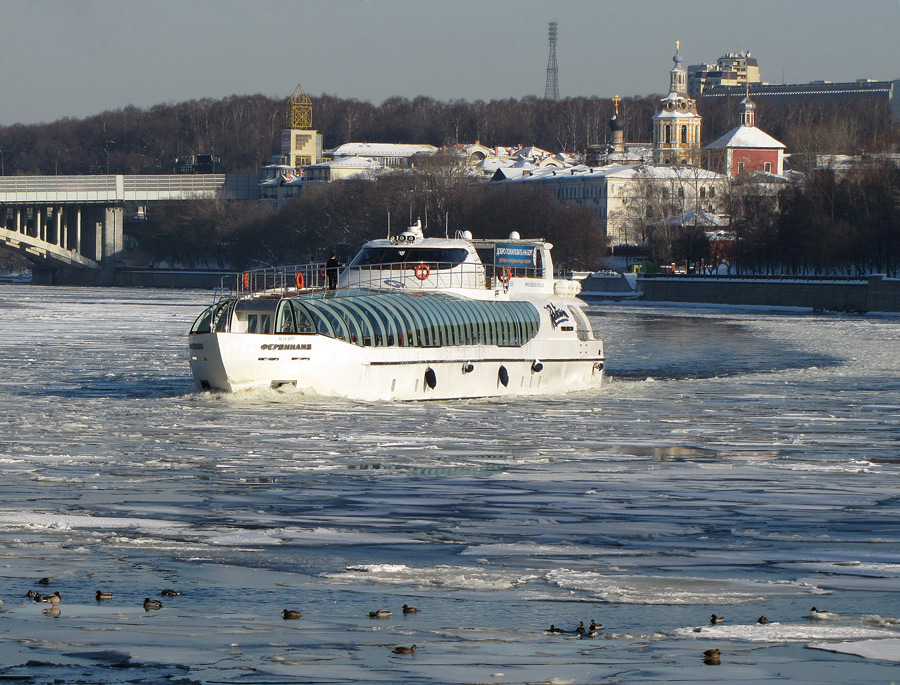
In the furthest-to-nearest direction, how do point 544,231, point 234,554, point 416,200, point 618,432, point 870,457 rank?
point 416,200, point 544,231, point 618,432, point 870,457, point 234,554

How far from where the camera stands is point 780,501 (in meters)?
13.4

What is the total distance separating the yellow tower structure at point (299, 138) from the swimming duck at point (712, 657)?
7359 inches

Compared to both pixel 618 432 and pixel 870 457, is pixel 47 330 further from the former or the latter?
pixel 870 457

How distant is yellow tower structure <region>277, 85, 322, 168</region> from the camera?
194m

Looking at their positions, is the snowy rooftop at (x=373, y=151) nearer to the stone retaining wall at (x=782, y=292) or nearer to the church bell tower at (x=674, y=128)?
the church bell tower at (x=674, y=128)

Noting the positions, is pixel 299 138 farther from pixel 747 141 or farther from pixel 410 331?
pixel 410 331

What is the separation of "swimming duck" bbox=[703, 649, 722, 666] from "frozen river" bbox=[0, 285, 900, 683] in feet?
0.19

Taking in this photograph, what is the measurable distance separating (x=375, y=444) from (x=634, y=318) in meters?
54.1

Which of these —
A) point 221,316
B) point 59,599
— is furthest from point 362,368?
point 59,599

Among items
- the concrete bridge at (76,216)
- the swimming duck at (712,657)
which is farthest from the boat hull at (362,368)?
the concrete bridge at (76,216)

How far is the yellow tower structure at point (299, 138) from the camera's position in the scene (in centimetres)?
19388

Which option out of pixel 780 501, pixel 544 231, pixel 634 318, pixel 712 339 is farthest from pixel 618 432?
pixel 544 231

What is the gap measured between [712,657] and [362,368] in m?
17.2

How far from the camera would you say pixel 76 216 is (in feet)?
442
